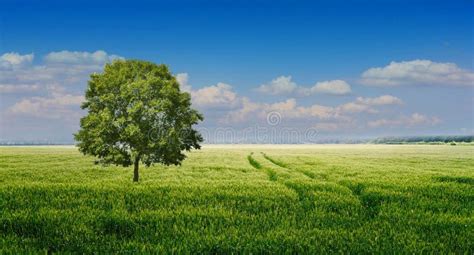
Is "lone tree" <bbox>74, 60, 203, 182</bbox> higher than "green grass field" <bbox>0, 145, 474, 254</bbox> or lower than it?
higher

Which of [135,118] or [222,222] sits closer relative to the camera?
[222,222]

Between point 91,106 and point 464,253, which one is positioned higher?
point 91,106

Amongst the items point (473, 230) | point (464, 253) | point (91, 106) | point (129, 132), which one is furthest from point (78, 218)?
point (91, 106)

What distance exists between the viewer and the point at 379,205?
1340 cm

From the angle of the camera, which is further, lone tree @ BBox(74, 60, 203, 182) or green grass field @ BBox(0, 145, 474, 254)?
lone tree @ BBox(74, 60, 203, 182)

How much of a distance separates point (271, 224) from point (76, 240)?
4.25m

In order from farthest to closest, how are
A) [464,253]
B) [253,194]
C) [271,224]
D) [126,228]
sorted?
[253,194]
[271,224]
[126,228]
[464,253]

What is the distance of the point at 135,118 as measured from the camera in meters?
27.6

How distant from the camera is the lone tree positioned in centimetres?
2764

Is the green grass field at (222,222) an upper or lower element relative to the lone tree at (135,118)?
lower

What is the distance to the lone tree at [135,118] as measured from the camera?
2764 centimetres

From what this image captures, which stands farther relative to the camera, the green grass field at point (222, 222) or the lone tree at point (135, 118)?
the lone tree at point (135, 118)

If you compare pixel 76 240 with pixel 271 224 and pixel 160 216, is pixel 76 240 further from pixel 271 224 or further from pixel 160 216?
pixel 271 224

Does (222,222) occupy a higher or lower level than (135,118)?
lower
